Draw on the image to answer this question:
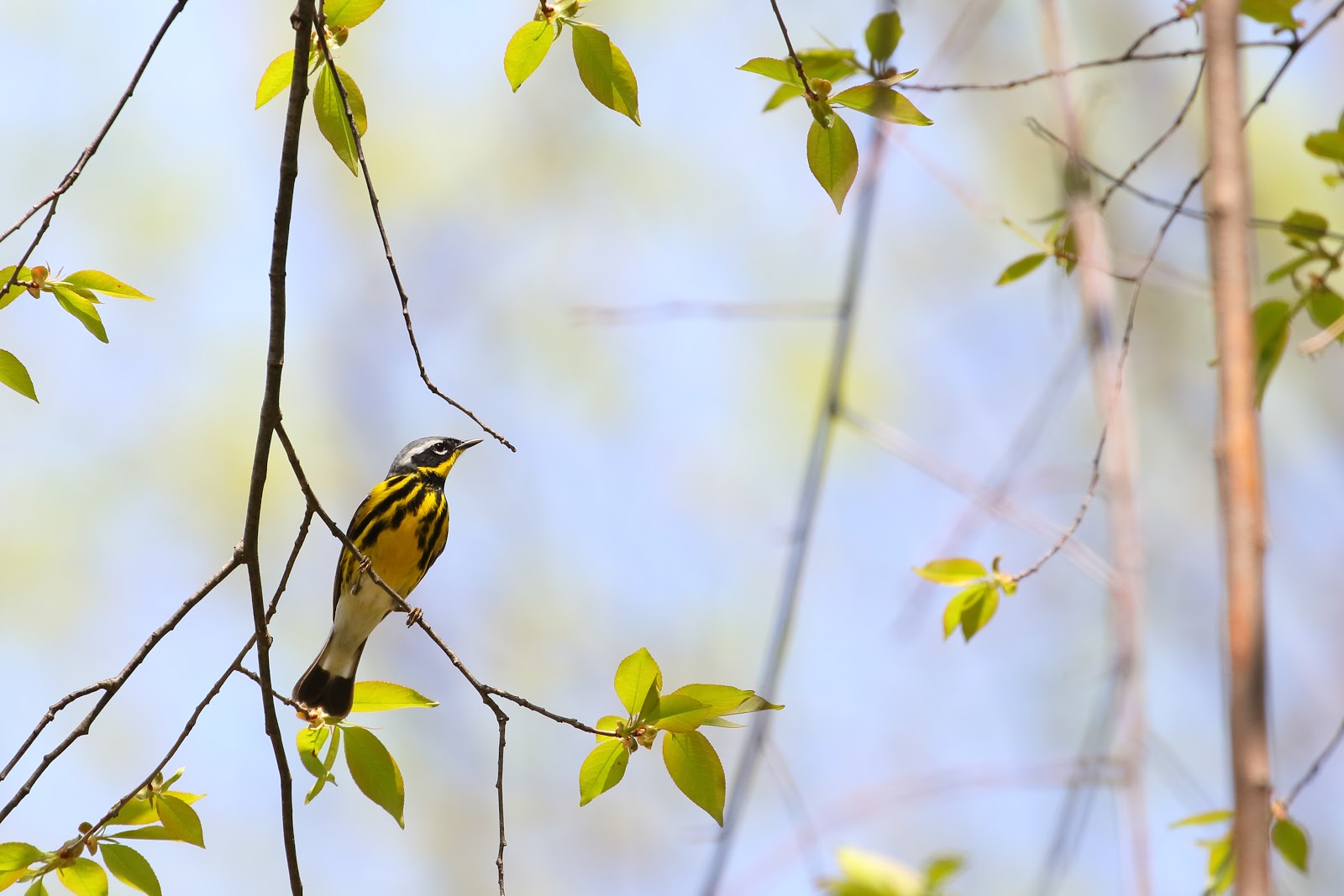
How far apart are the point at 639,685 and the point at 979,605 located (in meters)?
1.01

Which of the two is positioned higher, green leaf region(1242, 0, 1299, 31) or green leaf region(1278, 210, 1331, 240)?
green leaf region(1242, 0, 1299, 31)

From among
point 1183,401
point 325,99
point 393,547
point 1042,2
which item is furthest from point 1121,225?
point 325,99

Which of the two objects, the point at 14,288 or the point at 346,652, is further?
the point at 346,652

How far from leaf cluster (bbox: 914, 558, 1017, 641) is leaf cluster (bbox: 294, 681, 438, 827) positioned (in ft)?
4.38

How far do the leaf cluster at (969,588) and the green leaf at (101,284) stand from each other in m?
2.02

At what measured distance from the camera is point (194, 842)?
9.02ft

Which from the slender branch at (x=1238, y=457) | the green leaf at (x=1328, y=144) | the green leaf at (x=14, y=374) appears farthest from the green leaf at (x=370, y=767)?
the green leaf at (x=1328, y=144)

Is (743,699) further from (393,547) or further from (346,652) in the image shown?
(346,652)

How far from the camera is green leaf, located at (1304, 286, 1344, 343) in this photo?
3248 millimetres

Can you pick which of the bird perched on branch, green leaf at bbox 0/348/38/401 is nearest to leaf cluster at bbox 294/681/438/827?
green leaf at bbox 0/348/38/401

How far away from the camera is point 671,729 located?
8.58 ft

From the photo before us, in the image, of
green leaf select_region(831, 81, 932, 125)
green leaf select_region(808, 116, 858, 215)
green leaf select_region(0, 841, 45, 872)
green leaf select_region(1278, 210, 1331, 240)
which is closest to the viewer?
green leaf select_region(831, 81, 932, 125)

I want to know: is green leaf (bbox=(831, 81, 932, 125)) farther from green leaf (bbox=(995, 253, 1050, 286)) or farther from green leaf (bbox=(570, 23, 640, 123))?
green leaf (bbox=(995, 253, 1050, 286))

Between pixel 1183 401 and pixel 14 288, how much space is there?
12.0m
